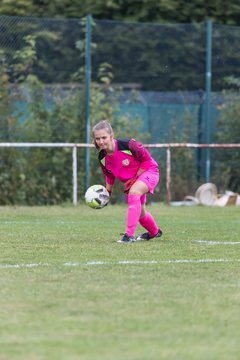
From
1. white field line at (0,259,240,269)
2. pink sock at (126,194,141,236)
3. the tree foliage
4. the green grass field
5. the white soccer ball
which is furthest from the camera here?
the tree foliage

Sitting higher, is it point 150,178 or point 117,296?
point 150,178

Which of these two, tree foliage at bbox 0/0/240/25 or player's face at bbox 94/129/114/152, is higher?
tree foliage at bbox 0/0/240/25

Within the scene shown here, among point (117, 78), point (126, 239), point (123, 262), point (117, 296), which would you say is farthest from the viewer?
point (117, 78)

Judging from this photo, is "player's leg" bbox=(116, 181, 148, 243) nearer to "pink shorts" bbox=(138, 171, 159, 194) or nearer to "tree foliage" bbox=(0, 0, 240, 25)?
"pink shorts" bbox=(138, 171, 159, 194)

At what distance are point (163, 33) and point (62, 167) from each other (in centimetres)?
384

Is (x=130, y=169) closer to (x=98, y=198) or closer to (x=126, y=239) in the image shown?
(x=98, y=198)

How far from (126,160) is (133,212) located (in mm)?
703

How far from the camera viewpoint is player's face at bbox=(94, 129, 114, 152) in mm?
10664

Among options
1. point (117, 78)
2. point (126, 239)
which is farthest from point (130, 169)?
point (117, 78)

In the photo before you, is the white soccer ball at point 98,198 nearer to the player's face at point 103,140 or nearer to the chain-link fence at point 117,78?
the player's face at point 103,140

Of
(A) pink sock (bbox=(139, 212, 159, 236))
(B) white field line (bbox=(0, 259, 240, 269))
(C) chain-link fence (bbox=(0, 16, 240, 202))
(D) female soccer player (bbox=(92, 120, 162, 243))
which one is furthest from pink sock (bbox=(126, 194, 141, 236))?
(C) chain-link fence (bbox=(0, 16, 240, 202))

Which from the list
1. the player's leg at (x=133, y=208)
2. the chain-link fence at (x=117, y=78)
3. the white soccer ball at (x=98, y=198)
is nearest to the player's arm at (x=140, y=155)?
the player's leg at (x=133, y=208)

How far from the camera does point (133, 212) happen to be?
10562 millimetres

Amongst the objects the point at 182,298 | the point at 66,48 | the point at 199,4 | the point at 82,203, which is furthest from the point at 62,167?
the point at 182,298
